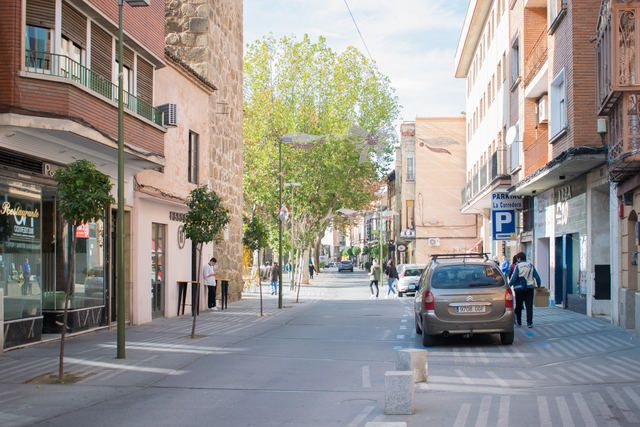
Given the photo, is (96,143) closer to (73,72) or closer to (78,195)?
(73,72)

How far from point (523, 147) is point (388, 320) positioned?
30.1 feet

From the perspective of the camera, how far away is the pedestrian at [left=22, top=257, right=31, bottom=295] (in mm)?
15609

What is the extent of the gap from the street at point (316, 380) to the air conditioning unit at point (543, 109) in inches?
398

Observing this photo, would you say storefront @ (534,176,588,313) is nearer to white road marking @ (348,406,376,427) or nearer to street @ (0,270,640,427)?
street @ (0,270,640,427)

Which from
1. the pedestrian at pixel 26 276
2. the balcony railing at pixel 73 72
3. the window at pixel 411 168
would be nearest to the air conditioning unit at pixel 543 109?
the balcony railing at pixel 73 72

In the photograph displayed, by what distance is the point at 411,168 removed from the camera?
252ft

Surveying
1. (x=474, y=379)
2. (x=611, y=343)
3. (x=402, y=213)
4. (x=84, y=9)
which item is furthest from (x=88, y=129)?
(x=402, y=213)

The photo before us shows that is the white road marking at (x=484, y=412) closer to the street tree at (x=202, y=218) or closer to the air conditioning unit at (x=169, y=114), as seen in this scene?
the street tree at (x=202, y=218)

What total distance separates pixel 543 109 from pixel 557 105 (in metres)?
3.81

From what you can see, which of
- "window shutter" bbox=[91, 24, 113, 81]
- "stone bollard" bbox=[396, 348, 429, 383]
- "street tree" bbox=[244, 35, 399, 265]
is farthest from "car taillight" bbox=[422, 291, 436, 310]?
"street tree" bbox=[244, 35, 399, 265]

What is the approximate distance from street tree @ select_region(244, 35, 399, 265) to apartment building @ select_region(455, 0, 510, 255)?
551cm

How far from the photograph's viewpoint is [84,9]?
1617 cm

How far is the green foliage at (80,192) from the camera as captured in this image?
12273mm

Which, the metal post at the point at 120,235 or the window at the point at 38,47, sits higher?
the window at the point at 38,47
